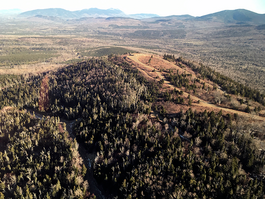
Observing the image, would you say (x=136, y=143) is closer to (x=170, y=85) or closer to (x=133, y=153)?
(x=133, y=153)

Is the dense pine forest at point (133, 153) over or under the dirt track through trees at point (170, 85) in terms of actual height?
under

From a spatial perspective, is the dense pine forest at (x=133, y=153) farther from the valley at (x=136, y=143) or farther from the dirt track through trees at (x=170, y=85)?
the dirt track through trees at (x=170, y=85)

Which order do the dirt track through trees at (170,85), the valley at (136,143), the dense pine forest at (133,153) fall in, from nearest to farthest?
the dense pine forest at (133,153)
the valley at (136,143)
the dirt track through trees at (170,85)

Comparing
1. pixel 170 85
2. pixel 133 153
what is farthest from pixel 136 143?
pixel 170 85

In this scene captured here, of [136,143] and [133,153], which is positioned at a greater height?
[136,143]

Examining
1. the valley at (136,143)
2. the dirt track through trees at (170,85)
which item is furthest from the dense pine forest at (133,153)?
the dirt track through trees at (170,85)

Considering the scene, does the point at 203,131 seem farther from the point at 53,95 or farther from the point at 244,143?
the point at 53,95

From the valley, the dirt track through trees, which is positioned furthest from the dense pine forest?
the dirt track through trees

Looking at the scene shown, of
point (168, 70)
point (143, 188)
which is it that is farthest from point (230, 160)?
point (168, 70)
